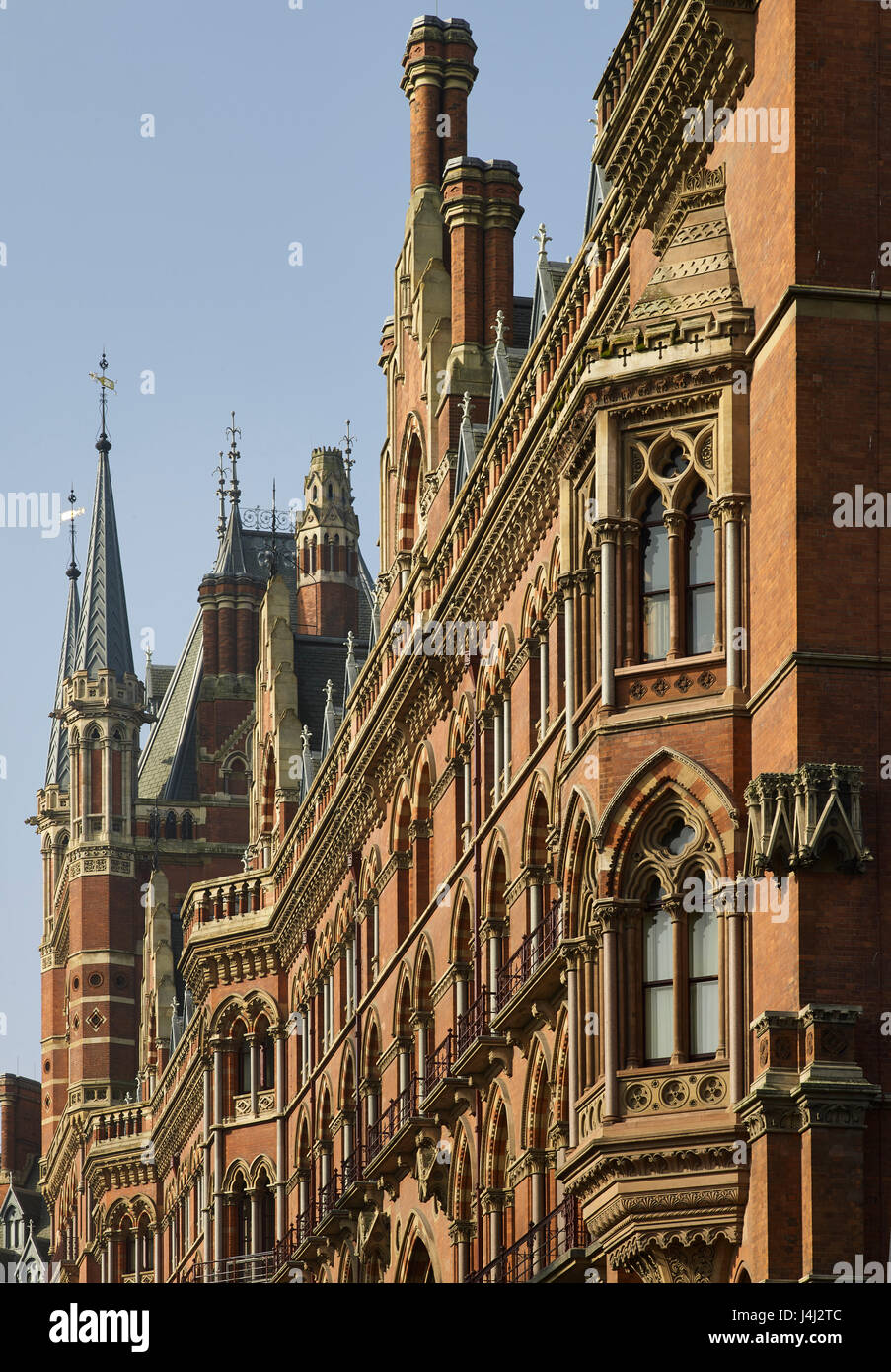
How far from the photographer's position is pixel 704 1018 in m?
36.5

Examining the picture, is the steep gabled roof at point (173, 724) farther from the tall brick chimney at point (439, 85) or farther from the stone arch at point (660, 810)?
the stone arch at point (660, 810)

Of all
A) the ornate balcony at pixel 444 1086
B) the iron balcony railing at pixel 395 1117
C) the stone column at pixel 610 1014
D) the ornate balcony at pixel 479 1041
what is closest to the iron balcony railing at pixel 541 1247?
the stone column at pixel 610 1014

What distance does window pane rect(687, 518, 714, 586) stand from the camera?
3766 cm

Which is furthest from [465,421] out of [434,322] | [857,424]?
[857,424]

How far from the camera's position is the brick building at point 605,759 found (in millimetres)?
34594

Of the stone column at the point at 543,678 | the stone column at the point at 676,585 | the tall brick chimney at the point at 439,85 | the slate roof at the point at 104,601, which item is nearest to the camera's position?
the stone column at the point at 676,585

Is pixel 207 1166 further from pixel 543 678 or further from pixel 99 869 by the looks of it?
pixel 99 869

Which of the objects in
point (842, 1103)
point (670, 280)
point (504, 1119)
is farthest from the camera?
point (504, 1119)

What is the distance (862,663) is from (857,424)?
9.20 ft

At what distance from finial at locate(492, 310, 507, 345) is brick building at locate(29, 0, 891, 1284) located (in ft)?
0.47

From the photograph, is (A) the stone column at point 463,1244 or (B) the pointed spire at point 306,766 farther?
(B) the pointed spire at point 306,766

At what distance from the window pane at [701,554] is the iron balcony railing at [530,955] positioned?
674cm

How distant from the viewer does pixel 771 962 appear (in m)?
34.7
